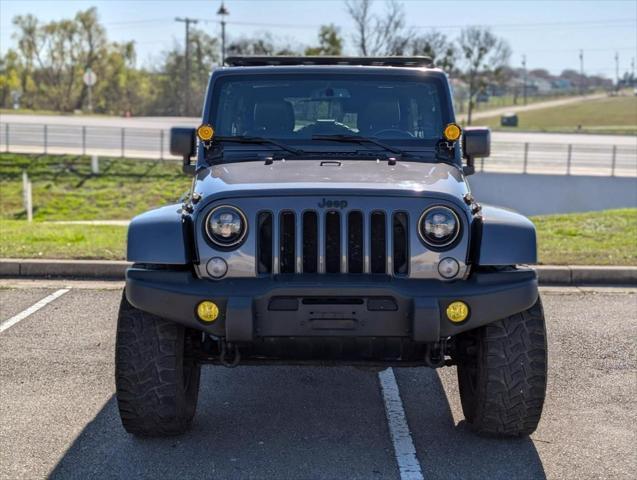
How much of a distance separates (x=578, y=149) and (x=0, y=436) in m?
30.9

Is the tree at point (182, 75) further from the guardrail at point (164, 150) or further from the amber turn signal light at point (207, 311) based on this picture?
the amber turn signal light at point (207, 311)

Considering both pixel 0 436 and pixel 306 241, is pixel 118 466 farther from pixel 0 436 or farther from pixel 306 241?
pixel 306 241

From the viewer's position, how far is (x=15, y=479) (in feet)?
14.4

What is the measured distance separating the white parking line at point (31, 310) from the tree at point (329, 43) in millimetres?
32294

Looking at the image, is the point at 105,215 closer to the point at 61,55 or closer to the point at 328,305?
the point at 328,305

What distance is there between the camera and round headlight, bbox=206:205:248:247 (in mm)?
4570

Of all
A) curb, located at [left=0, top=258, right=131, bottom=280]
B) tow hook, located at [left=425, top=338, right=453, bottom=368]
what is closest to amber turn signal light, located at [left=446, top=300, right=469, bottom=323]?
tow hook, located at [left=425, top=338, right=453, bottom=368]

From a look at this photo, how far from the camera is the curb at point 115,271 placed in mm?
9508

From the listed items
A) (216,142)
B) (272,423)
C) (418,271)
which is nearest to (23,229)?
(216,142)

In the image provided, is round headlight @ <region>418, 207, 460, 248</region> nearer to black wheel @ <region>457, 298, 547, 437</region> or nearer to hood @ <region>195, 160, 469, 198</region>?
hood @ <region>195, 160, 469, 198</region>

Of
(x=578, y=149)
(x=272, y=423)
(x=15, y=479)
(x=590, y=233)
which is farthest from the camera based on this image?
(x=578, y=149)

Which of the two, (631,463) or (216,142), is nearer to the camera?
(631,463)

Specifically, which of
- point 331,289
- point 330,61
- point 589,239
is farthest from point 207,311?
point 589,239

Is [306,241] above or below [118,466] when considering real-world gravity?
above
